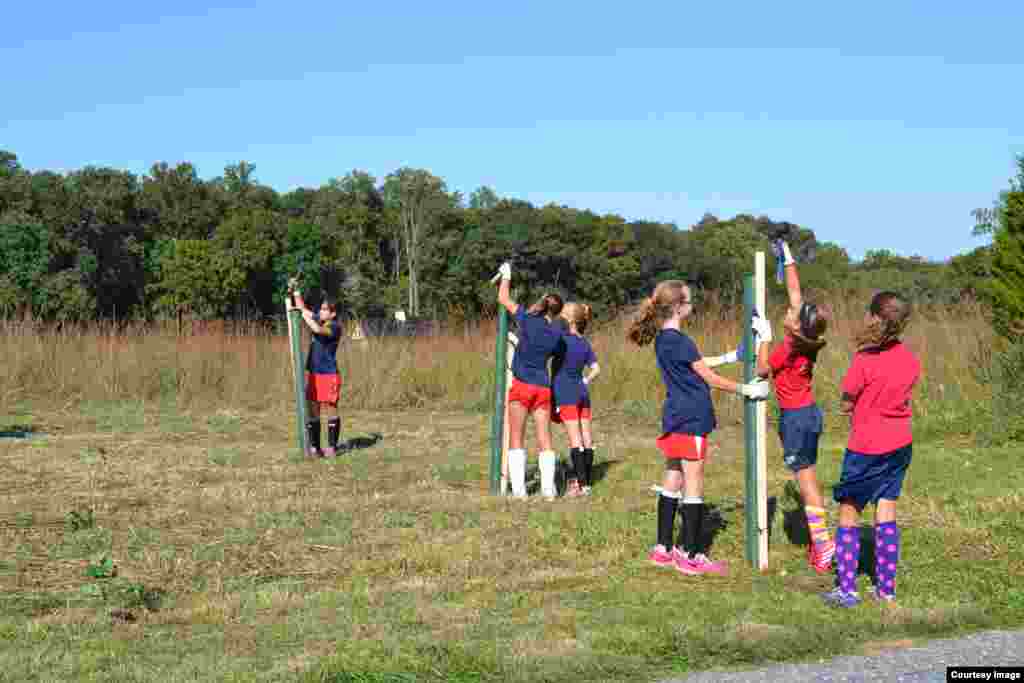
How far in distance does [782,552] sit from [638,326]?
1.80 m

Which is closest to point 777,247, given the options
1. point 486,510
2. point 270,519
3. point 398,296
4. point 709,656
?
point 709,656

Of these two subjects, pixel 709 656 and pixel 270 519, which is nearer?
pixel 709 656

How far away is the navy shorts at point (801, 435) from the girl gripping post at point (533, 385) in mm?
2979

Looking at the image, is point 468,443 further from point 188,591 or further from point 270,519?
point 188,591

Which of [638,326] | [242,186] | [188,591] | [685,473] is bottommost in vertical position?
[188,591]

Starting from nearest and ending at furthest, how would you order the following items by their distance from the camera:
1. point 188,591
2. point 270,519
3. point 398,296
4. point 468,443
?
point 188,591
point 270,519
point 468,443
point 398,296

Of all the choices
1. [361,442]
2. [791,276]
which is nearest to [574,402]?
[791,276]

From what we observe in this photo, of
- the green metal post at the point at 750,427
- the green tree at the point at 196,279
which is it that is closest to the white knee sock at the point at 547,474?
the green metal post at the point at 750,427

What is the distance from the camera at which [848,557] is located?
7.05 meters

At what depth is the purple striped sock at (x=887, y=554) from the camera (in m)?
7.06

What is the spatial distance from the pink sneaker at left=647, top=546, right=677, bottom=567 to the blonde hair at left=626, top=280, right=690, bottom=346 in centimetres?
127

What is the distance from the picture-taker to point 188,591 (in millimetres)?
7824

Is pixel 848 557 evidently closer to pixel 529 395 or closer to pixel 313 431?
pixel 529 395

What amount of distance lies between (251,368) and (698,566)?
51.0 feet
